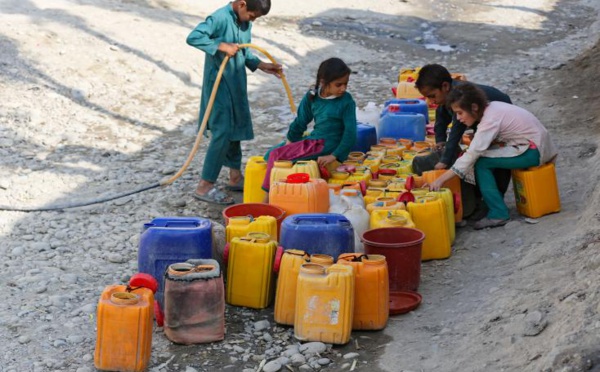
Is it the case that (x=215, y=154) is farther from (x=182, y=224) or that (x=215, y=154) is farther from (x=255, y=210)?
(x=182, y=224)

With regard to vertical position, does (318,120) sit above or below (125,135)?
above

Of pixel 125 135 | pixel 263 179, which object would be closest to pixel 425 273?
pixel 263 179

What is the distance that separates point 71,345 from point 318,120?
2.82 meters

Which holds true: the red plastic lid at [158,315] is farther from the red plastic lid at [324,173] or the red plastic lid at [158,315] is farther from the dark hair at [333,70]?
the dark hair at [333,70]

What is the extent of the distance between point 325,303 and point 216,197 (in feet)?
8.61

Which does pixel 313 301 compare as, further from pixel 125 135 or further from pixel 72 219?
pixel 125 135

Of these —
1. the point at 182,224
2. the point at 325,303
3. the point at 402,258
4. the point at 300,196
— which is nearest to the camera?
the point at 325,303

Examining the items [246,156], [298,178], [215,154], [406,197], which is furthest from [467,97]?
[246,156]

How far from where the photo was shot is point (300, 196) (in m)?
5.84

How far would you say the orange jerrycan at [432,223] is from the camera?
5.88 meters

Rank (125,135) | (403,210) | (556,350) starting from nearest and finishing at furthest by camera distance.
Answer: (556,350)
(403,210)
(125,135)

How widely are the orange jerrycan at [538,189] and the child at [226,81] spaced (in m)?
2.20

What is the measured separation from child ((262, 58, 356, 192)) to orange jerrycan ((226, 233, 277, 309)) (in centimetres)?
Answer: 139

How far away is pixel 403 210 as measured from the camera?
5793 mm
